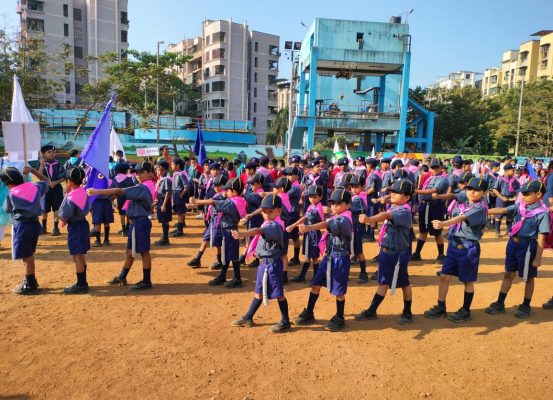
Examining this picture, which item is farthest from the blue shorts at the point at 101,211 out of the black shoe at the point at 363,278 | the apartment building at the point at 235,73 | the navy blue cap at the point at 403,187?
the apartment building at the point at 235,73

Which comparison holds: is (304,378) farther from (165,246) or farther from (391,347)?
(165,246)

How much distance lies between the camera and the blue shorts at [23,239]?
6.16 metres

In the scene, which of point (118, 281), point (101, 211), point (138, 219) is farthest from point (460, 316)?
point (101, 211)

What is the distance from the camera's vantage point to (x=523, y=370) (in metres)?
4.43

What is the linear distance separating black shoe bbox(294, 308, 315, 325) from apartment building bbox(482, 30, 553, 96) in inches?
2221

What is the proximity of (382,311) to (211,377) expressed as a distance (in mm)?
2970

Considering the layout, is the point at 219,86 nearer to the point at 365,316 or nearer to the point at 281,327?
the point at 365,316

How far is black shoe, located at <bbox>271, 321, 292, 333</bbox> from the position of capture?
5.19m

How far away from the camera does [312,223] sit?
6.61 m

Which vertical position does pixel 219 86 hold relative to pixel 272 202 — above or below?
above

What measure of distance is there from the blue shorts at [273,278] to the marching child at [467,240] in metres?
→ 2.22

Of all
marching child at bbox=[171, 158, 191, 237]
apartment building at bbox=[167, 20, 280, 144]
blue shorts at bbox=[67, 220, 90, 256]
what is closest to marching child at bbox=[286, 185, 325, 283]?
blue shorts at bbox=[67, 220, 90, 256]

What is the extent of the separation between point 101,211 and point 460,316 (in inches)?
314

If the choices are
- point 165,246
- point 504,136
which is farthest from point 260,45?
point 165,246
